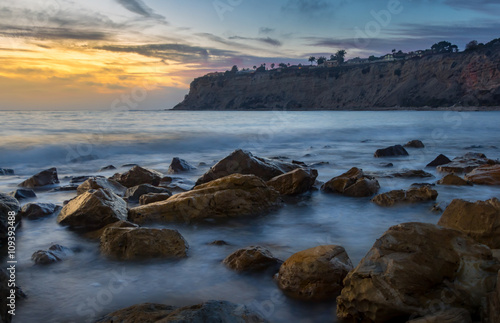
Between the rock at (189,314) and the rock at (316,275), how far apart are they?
68cm

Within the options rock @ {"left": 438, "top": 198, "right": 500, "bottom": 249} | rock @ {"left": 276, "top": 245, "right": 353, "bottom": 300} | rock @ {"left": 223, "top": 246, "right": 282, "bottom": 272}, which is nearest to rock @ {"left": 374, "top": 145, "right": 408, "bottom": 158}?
rock @ {"left": 438, "top": 198, "right": 500, "bottom": 249}

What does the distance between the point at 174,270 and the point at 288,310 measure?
1322 millimetres

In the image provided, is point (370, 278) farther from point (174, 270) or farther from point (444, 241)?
point (174, 270)

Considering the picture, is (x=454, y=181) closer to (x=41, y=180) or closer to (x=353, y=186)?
(x=353, y=186)

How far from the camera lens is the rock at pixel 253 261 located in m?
3.99

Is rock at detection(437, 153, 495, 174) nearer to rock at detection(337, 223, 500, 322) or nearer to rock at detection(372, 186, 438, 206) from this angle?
rock at detection(372, 186, 438, 206)

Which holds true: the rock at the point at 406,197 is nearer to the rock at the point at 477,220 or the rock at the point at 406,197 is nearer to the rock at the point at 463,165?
the rock at the point at 477,220

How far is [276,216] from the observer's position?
622cm

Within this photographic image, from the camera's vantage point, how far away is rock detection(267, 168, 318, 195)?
7.50 meters

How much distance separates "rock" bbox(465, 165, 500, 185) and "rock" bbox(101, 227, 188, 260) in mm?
6360

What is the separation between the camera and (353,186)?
748 centimetres

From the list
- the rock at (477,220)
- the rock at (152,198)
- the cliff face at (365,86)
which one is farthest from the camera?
the cliff face at (365,86)

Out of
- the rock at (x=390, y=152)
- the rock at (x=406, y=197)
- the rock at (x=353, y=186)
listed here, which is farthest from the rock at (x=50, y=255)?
the rock at (x=390, y=152)

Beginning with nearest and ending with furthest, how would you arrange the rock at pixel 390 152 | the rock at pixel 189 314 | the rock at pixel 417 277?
1. the rock at pixel 189 314
2. the rock at pixel 417 277
3. the rock at pixel 390 152
